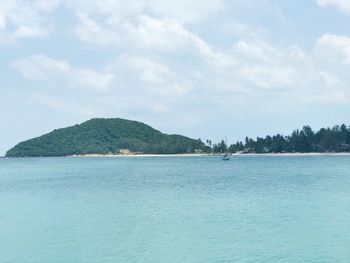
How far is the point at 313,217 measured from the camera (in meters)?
38.6

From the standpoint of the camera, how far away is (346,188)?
202 ft

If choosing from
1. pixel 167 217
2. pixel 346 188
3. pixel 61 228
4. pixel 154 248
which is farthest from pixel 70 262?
pixel 346 188

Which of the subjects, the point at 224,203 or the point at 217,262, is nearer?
the point at 217,262

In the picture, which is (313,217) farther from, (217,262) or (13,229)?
(13,229)

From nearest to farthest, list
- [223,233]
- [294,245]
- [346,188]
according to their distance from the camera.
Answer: [294,245], [223,233], [346,188]

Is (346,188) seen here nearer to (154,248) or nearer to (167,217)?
(167,217)

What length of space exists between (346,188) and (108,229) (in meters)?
36.4

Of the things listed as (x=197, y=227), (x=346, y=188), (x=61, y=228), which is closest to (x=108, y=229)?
(x=61, y=228)

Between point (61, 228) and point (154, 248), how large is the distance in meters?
9.78

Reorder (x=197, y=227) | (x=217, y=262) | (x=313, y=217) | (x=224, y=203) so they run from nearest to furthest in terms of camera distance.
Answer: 1. (x=217, y=262)
2. (x=197, y=227)
3. (x=313, y=217)
4. (x=224, y=203)

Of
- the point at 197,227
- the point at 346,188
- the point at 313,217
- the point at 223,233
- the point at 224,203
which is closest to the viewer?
the point at 223,233

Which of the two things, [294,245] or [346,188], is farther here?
[346,188]

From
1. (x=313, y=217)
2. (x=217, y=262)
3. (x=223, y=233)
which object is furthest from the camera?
(x=313, y=217)

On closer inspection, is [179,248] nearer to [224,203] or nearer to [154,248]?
[154,248]
